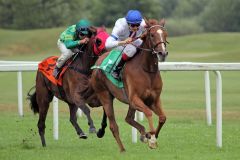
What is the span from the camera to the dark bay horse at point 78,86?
442 inches

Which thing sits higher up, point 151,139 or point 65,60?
point 65,60

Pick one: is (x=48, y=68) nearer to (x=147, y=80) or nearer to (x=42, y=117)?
(x=42, y=117)

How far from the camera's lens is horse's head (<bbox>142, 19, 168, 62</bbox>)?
928 centimetres

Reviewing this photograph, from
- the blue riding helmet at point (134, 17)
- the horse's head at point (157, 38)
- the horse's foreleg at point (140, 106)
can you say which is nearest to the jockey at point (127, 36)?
the blue riding helmet at point (134, 17)

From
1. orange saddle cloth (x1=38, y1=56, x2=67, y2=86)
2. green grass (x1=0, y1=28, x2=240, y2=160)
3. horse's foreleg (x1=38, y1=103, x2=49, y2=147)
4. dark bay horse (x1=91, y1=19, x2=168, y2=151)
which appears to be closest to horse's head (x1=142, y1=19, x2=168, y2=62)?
dark bay horse (x1=91, y1=19, x2=168, y2=151)

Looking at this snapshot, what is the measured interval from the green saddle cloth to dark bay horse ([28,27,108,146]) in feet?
2.53

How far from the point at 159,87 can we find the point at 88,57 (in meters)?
2.16

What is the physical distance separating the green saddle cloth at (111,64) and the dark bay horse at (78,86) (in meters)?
0.77

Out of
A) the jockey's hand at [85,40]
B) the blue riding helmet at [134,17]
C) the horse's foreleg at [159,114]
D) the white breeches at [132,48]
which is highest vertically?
the blue riding helmet at [134,17]

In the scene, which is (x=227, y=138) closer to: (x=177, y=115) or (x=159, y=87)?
(x=159, y=87)

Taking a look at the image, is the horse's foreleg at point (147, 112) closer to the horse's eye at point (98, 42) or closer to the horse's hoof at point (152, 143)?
the horse's hoof at point (152, 143)

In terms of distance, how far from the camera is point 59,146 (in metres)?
11.3

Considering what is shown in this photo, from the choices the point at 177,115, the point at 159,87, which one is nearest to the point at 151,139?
the point at 159,87

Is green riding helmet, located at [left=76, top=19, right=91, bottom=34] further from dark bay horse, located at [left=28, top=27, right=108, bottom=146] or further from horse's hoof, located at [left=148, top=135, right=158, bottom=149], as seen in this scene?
horse's hoof, located at [left=148, top=135, right=158, bottom=149]
